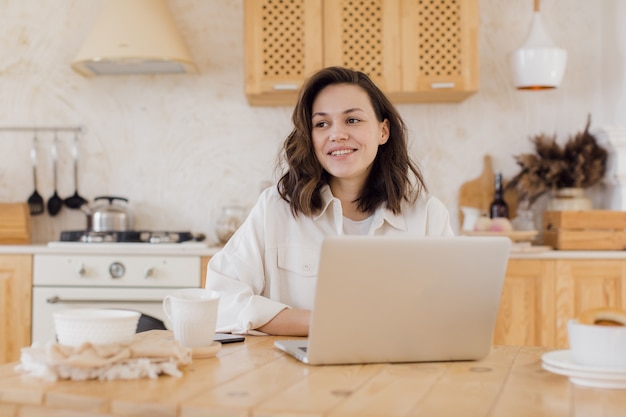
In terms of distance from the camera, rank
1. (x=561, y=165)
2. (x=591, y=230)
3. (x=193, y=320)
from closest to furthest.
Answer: (x=193, y=320) → (x=591, y=230) → (x=561, y=165)

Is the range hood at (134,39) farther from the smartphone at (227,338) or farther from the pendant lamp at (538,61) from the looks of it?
the smartphone at (227,338)

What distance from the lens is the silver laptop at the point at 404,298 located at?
52.0 inches

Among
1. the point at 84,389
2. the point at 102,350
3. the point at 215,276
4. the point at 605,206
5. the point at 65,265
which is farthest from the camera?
the point at 605,206

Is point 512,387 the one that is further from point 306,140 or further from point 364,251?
point 306,140

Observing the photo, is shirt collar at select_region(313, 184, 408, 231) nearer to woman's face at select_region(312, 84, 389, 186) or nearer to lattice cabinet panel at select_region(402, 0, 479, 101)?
woman's face at select_region(312, 84, 389, 186)

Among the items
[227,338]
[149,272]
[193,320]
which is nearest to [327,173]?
A: [227,338]

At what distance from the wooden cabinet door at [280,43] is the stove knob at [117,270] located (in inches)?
38.0

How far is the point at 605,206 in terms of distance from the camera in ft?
12.8

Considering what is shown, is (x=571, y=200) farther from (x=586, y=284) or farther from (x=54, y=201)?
(x=54, y=201)

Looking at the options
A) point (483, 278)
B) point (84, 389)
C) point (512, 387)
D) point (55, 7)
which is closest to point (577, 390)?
point (512, 387)

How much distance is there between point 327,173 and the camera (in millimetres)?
2340

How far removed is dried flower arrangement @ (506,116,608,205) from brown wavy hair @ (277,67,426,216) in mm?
1579

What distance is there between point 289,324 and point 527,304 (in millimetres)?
1874

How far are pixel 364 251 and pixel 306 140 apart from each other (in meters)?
1.03
